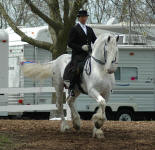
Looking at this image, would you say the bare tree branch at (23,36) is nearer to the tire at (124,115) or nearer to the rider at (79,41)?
the tire at (124,115)

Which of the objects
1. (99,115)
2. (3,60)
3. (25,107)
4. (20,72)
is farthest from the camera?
(20,72)

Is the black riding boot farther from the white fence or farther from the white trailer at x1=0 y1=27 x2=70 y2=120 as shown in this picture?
the white trailer at x1=0 y1=27 x2=70 y2=120

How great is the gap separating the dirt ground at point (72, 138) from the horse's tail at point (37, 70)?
127cm

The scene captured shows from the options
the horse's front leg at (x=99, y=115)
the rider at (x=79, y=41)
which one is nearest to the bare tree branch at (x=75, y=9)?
the rider at (x=79, y=41)

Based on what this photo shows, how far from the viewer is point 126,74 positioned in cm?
1995

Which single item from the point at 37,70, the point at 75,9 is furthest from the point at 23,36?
the point at 37,70

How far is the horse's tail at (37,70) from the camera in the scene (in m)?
12.5

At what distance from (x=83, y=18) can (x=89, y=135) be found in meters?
2.45

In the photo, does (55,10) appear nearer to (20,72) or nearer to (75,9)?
(75,9)

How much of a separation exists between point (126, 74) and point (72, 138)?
988 centimetres

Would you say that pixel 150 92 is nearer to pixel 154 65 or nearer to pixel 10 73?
pixel 154 65

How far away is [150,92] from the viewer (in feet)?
65.0

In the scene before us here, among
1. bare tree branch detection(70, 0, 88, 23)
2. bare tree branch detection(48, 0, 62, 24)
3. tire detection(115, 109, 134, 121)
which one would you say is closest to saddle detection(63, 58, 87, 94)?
bare tree branch detection(70, 0, 88, 23)

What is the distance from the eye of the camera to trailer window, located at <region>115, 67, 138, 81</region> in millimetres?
19769
